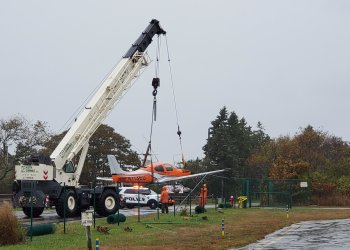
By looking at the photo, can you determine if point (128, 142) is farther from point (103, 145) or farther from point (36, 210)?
point (36, 210)

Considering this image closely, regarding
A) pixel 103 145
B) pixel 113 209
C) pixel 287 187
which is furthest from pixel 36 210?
pixel 103 145

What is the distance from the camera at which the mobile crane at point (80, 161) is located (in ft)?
90.4

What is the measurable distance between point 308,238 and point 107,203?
12180 millimetres

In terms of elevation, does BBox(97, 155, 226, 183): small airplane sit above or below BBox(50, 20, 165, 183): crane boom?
below

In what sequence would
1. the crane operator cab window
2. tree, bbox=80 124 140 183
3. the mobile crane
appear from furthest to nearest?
tree, bbox=80 124 140 183
the crane operator cab window
the mobile crane

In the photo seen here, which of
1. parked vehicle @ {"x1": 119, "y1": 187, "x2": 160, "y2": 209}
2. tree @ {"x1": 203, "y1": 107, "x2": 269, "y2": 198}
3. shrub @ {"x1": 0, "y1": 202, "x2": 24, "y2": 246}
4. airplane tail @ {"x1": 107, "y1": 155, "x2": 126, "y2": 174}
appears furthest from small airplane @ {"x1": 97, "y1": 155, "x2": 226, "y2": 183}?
tree @ {"x1": 203, "y1": 107, "x2": 269, "y2": 198}

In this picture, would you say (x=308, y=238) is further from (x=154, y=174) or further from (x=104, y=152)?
(x=104, y=152)

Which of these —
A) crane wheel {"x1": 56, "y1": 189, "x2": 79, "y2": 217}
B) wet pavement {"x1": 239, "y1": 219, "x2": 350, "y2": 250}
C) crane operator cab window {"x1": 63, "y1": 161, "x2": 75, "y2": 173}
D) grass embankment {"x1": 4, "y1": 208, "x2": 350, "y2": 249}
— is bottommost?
wet pavement {"x1": 239, "y1": 219, "x2": 350, "y2": 250}

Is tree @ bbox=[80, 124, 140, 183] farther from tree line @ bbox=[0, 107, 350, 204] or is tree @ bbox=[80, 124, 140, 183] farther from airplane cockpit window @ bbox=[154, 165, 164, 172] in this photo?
airplane cockpit window @ bbox=[154, 165, 164, 172]

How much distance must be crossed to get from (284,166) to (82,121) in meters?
30.5

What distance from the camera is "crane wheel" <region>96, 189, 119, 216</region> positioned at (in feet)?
98.0

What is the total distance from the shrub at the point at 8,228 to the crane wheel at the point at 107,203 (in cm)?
1171

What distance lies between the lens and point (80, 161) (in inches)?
1171

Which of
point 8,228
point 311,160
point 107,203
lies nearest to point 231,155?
point 311,160
